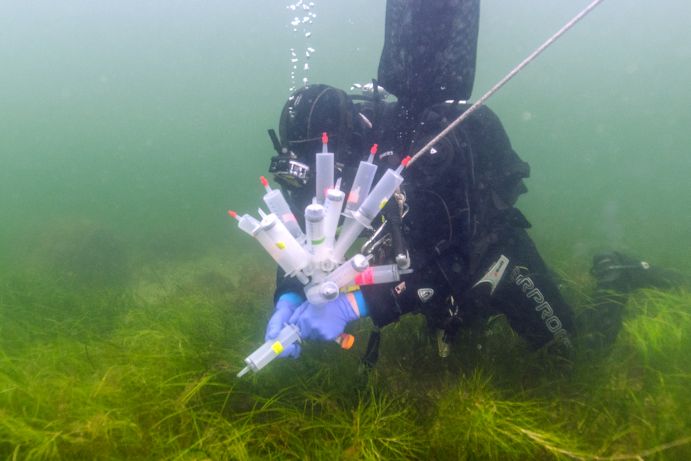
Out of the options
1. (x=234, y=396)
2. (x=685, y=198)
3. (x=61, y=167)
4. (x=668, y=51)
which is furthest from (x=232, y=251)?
(x=668, y=51)

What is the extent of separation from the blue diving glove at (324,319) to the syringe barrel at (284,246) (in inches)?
15.5

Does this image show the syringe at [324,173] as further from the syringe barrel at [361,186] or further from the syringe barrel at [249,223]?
the syringe barrel at [249,223]

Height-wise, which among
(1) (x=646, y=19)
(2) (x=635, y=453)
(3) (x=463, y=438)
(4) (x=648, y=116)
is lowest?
(4) (x=648, y=116)

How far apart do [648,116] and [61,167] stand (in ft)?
411

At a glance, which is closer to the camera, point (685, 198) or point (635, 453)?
point (635, 453)

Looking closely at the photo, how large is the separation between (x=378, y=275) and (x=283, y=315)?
0.73 metres

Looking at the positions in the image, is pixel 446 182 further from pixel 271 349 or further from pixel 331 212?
pixel 271 349

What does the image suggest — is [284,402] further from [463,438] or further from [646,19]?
[646,19]

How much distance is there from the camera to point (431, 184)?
8.90 feet

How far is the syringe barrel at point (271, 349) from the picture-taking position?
2.10 m

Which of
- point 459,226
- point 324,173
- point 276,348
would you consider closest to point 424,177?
point 459,226

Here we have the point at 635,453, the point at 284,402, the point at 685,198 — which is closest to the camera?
the point at 635,453

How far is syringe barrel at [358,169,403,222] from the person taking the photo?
2270 millimetres

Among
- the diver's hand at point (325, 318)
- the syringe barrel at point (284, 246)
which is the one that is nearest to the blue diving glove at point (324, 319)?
A: the diver's hand at point (325, 318)
